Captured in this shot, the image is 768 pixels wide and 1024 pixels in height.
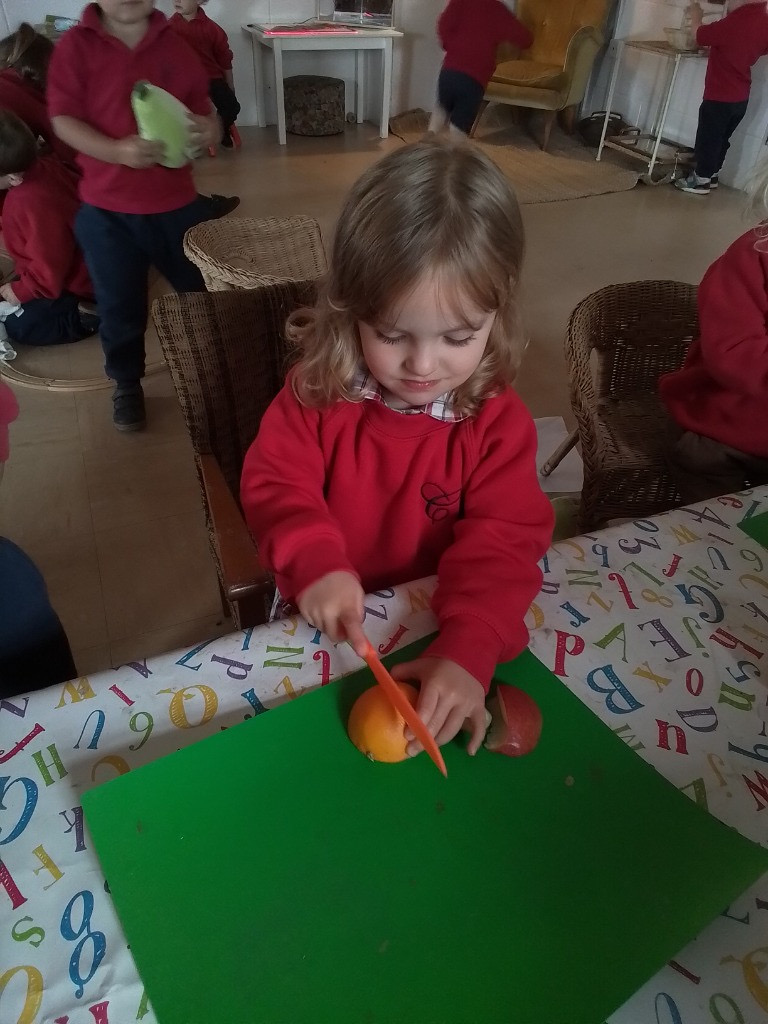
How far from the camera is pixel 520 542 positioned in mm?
763

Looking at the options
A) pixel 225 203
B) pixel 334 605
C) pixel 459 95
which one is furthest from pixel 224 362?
pixel 459 95

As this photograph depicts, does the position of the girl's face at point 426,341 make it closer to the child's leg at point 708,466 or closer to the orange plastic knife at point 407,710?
the orange plastic knife at point 407,710

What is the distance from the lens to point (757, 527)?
2.79ft

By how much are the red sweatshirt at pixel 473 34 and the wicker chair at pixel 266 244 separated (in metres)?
2.91

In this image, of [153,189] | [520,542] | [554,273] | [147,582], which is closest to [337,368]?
[520,542]

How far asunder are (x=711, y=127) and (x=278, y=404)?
14.0ft

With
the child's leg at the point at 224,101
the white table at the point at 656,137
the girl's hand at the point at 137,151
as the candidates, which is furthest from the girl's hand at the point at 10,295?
the white table at the point at 656,137

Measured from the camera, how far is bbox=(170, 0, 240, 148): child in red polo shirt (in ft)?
13.2

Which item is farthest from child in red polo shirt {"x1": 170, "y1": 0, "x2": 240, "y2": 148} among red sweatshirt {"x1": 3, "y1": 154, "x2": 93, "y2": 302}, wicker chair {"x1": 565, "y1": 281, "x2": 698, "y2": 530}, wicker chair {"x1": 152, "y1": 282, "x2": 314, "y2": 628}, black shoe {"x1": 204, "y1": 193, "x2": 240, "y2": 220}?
wicker chair {"x1": 152, "y1": 282, "x2": 314, "y2": 628}

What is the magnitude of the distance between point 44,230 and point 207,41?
2400mm

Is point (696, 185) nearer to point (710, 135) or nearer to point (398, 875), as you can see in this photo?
point (710, 135)

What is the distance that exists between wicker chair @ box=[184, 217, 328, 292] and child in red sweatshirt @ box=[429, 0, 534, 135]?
2611 mm

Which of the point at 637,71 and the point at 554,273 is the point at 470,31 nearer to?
the point at 637,71

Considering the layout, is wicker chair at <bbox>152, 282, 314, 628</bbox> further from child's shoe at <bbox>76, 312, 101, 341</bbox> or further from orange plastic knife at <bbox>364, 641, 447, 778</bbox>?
child's shoe at <bbox>76, 312, 101, 341</bbox>
